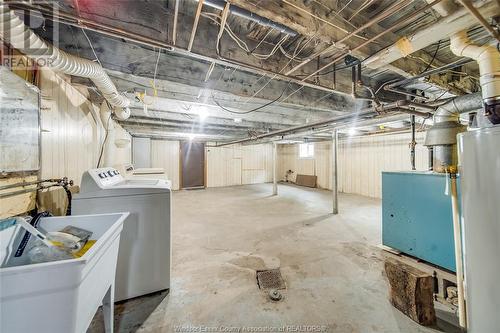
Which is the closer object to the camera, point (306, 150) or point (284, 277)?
point (284, 277)

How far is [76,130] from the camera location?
1942mm

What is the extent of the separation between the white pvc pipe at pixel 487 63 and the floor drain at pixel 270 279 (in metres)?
2.09

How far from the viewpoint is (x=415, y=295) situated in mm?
1462

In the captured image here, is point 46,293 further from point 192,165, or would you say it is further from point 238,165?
point 238,165

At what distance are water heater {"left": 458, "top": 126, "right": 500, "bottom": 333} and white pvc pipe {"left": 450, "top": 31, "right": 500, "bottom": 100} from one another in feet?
1.41

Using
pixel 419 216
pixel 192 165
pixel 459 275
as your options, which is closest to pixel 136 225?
pixel 459 275

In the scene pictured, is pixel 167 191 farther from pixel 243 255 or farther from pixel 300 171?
pixel 300 171

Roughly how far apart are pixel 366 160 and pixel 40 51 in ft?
24.7

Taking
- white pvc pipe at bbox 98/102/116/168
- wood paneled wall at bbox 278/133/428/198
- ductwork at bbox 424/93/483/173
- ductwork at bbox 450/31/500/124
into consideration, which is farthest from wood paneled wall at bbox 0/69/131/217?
wood paneled wall at bbox 278/133/428/198

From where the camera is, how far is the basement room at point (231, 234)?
0.95 metres

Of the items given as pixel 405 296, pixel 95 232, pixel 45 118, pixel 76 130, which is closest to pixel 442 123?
pixel 405 296

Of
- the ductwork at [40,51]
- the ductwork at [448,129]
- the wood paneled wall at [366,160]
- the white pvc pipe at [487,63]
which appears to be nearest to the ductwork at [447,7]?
the white pvc pipe at [487,63]

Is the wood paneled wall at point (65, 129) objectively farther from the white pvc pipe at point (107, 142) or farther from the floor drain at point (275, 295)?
the floor drain at point (275, 295)

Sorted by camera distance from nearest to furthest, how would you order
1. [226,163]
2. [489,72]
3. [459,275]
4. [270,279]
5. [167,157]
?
[489,72], [459,275], [270,279], [167,157], [226,163]
